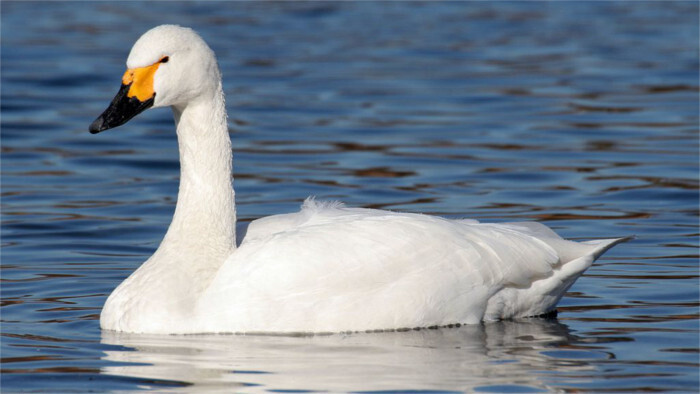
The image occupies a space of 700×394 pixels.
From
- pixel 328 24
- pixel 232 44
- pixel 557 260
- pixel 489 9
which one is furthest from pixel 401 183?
pixel 489 9

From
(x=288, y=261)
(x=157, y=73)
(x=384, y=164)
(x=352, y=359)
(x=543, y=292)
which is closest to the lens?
(x=352, y=359)

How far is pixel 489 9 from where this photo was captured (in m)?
28.1

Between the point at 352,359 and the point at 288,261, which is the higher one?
the point at 288,261

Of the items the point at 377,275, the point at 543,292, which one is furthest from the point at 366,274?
the point at 543,292

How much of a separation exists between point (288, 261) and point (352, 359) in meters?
0.80

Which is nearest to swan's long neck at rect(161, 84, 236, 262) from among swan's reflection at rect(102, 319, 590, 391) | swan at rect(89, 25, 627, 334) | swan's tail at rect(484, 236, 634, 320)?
swan at rect(89, 25, 627, 334)

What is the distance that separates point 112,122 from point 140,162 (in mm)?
6789

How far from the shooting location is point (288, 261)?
25.6 ft

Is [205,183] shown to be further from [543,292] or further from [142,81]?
[543,292]

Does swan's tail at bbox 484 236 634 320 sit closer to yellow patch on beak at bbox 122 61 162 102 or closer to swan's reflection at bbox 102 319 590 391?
swan's reflection at bbox 102 319 590 391

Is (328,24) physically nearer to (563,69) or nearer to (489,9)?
(489,9)

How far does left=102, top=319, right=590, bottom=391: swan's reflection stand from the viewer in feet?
22.5

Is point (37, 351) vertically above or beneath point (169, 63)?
beneath

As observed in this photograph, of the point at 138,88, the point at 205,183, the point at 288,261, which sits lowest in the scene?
the point at 288,261
